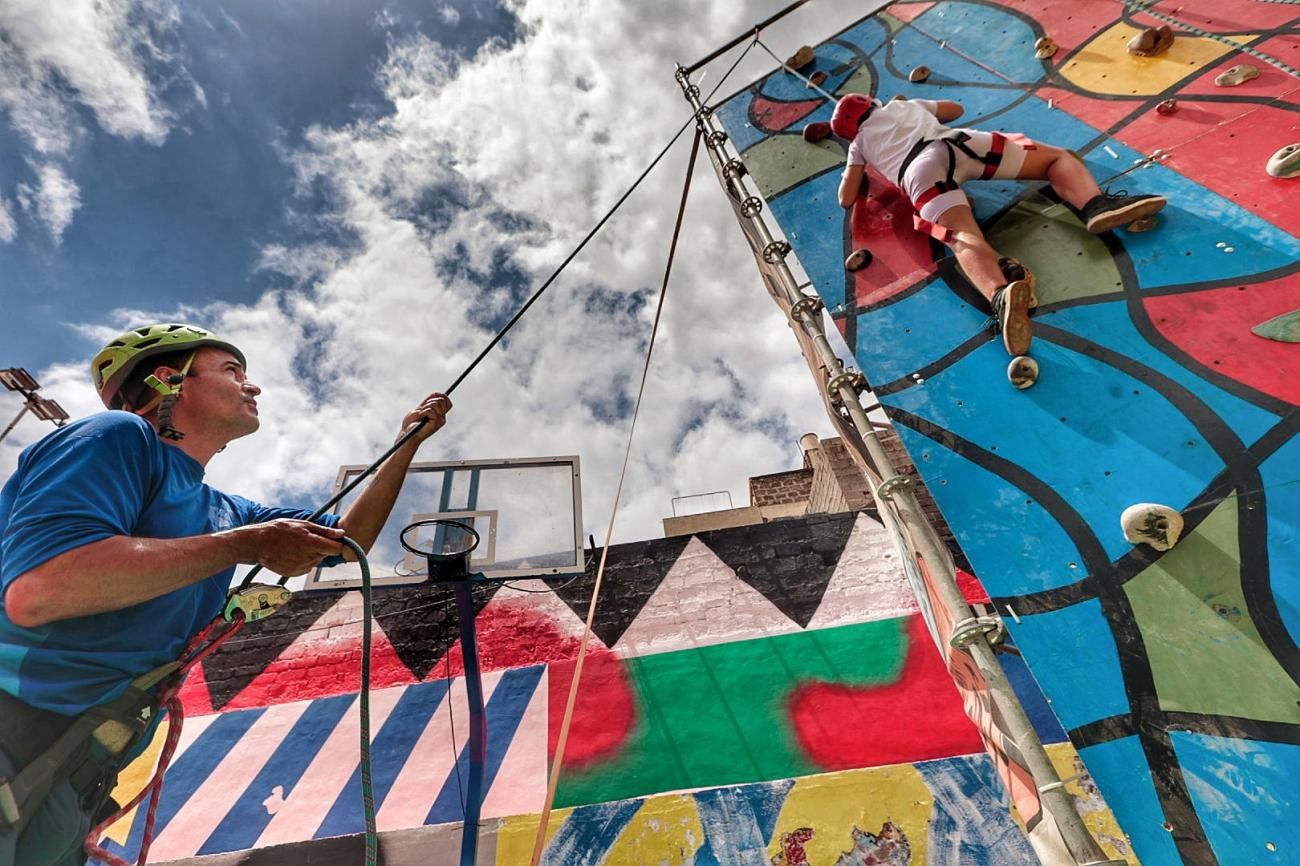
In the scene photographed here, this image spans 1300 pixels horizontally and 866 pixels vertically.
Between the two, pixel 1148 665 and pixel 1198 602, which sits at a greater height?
pixel 1198 602

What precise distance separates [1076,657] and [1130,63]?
278 cm

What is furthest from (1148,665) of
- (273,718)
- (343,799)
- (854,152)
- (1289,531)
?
(273,718)

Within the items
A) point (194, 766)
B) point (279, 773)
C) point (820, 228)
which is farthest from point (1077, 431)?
point (194, 766)

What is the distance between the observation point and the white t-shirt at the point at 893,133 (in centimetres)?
272

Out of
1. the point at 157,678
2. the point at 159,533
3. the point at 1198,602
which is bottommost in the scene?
the point at 1198,602

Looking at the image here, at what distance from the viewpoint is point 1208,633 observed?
141 centimetres

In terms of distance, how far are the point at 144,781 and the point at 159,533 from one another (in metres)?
3.29

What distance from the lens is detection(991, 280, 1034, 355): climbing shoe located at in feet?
6.79

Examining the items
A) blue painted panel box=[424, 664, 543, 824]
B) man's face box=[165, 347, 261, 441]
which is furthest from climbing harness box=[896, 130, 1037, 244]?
blue painted panel box=[424, 664, 543, 824]

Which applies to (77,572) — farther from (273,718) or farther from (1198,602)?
(273,718)

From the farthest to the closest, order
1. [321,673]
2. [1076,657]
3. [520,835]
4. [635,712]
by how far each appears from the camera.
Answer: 1. [321,673]
2. [635,712]
3. [520,835]
4. [1076,657]

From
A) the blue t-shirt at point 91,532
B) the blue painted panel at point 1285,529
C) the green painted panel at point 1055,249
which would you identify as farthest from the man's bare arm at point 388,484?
the blue painted panel at point 1285,529

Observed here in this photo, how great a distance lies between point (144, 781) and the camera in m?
3.69

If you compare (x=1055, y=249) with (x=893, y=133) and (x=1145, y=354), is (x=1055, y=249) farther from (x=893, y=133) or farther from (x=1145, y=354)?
(x=893, y=133)
